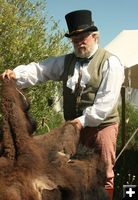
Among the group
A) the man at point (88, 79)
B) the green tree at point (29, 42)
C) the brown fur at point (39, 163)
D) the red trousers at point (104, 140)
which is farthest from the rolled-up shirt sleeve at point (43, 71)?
the green tree at point (29, 42)

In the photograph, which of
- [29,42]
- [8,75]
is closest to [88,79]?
[8,75]

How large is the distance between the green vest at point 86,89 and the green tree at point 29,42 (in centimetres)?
434

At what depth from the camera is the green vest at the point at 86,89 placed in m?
4.81

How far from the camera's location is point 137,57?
11.9 m

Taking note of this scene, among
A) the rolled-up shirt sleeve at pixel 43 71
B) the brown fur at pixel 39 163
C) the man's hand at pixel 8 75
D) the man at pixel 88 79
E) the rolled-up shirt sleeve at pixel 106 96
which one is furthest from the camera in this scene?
the rolled-up shirt sleeve at pixel 43 71

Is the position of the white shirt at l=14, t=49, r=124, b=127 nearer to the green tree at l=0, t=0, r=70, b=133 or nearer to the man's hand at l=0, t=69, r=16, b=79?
the man's hand at l=0, t=69, r=16, b=79

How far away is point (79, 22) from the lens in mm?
4809

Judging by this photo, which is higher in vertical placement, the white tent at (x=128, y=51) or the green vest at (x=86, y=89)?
the green vest at (x=86, y=89)

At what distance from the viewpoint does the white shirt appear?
454 centimetres

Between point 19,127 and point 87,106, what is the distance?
4.35 ft

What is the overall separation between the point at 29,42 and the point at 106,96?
5.72 metres

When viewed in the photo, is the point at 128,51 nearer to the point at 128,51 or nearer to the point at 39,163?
the point at 128,51

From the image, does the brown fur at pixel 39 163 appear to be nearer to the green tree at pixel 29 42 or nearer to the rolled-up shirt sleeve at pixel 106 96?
the rolled-up shirt sleeve at pixel 106 96

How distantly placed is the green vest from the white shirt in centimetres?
7
